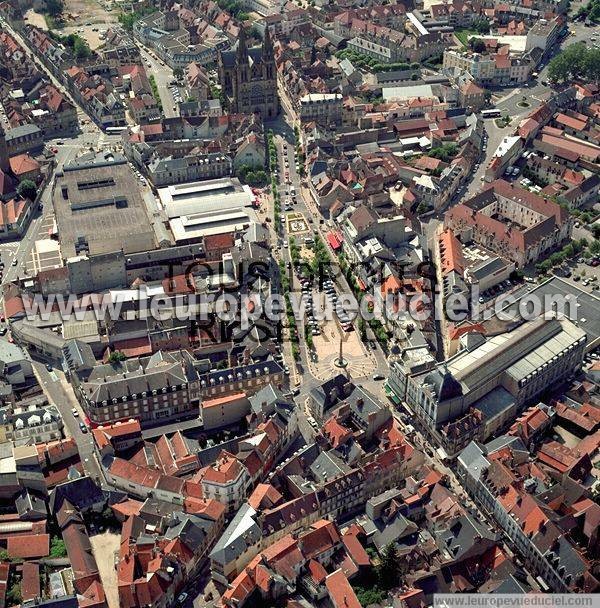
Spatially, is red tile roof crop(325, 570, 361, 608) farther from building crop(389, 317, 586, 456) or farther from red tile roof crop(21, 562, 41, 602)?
red tile roof crop(21, 562, 41, 602)

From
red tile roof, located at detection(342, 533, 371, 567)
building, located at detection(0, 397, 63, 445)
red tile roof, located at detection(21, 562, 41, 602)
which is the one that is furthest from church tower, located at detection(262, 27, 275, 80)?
red tile roof, located at detection(21, 562, 41, 602)

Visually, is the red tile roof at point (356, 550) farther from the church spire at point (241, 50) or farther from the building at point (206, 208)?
the church spire at point (241, 50)

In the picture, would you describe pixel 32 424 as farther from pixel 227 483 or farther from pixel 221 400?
pixel 227 483

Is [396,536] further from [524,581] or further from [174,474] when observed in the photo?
[174,474]

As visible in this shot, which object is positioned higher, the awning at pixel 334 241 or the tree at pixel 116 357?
the tree at pixel 116 357

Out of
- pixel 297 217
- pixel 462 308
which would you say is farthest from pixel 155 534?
pixel 297 217

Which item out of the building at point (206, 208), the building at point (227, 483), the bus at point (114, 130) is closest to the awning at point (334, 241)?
the building at point (206, 208)
